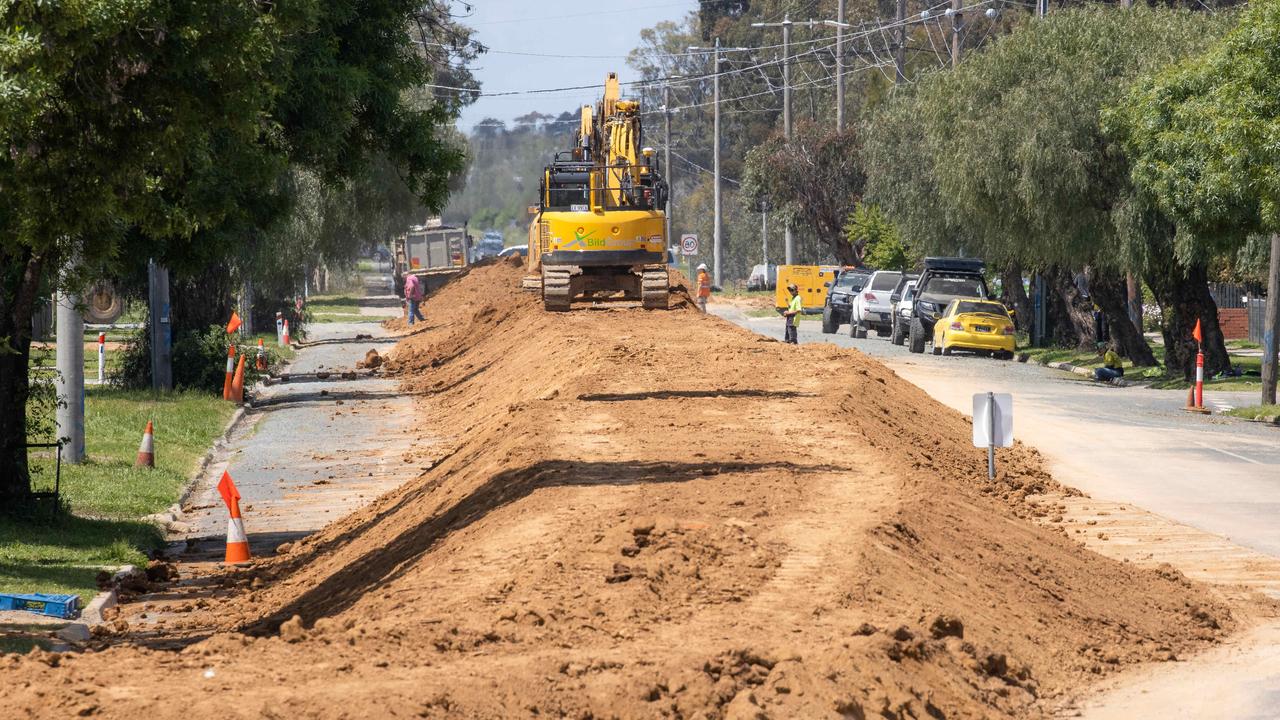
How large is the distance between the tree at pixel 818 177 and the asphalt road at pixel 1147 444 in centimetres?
3196

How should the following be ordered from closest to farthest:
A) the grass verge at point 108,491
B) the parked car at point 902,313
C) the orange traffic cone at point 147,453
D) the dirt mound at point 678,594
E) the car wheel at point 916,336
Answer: the dirt mound at point 678,594
the grass verge at point 108,491
the orange traffic cone at point 147,453
the car wheel at point 916,336
the parked car at point 902,313

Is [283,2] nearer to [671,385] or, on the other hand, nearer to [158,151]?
[158,151]

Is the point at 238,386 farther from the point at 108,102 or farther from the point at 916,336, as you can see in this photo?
the point at 916,336

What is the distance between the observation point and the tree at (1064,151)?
3422 centimetres

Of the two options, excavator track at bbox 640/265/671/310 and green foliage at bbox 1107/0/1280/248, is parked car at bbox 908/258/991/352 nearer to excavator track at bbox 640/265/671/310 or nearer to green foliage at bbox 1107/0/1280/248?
excavator track at bbox 640/265/671/310

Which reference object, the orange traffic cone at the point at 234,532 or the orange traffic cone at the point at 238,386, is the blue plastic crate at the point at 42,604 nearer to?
the orange traffic cone at the point at 234,532

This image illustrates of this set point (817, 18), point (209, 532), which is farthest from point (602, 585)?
point (817, 18)

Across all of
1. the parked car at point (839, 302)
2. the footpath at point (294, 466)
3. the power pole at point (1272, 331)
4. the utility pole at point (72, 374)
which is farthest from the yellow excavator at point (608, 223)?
the parked car at point (839, 302)

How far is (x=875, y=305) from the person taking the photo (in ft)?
154

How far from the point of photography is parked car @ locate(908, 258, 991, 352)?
41.7 metres

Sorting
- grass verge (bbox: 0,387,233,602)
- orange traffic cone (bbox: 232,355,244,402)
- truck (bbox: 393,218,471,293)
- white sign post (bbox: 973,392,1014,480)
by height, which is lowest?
grass verge (bbox: 0,387,233,602)

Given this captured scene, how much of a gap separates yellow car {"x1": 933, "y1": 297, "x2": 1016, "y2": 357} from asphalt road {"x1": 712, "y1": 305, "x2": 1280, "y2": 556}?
113 inches

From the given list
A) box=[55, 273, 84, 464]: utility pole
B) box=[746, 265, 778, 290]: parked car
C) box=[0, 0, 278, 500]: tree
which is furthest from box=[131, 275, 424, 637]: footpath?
box=[746, 265, 778, 290]: parked car

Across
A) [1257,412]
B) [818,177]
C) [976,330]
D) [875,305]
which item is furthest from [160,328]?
[818,177]
